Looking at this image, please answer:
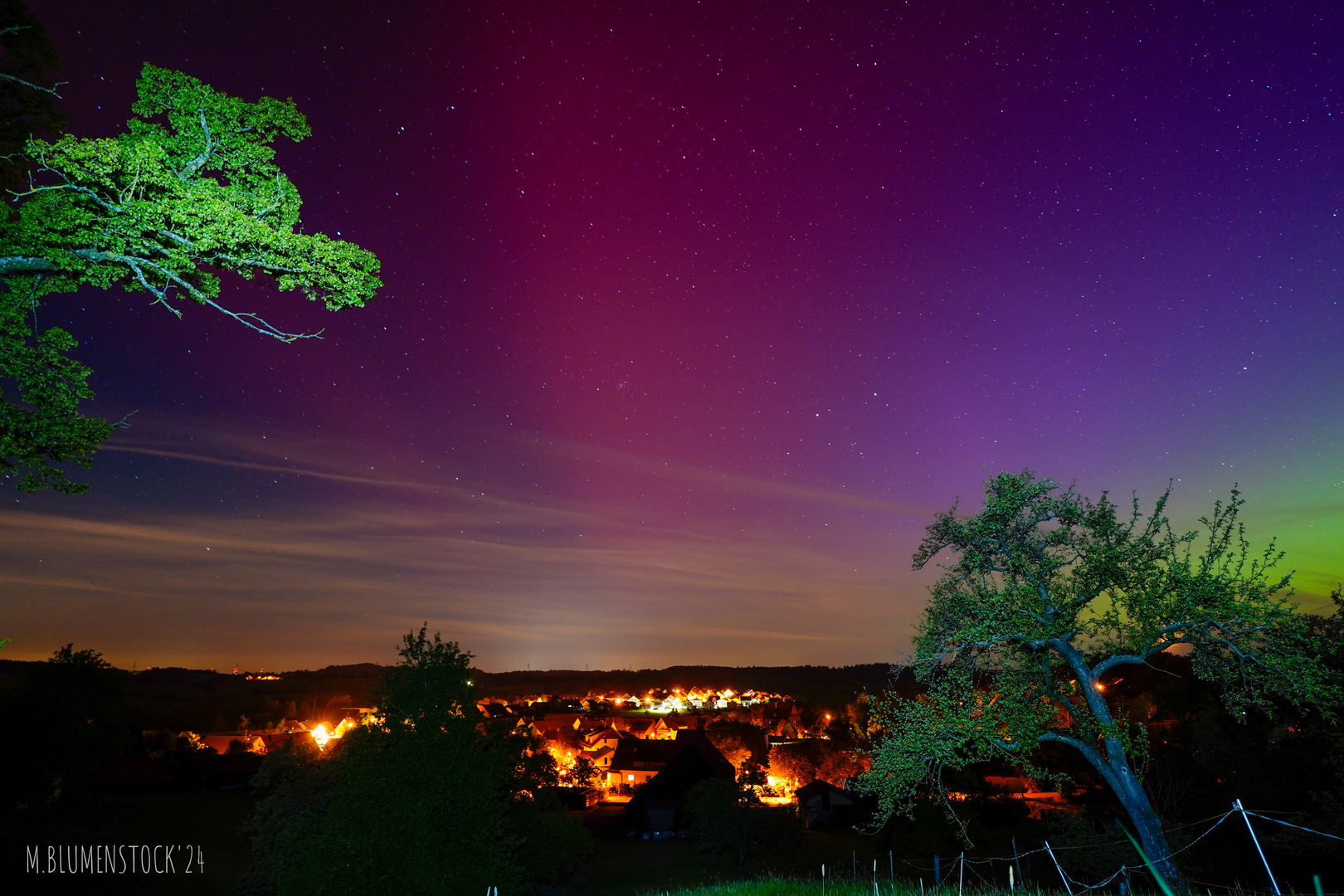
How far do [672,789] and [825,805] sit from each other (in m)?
18.1

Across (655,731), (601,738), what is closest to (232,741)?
(601,738)

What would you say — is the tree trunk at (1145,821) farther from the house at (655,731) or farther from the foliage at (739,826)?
the house at (655,731)

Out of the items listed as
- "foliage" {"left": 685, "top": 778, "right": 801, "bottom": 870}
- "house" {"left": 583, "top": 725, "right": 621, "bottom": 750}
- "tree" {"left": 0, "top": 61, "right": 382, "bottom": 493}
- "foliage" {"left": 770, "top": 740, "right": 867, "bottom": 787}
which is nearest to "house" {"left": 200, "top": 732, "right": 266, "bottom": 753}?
"house" {"left": 583, "top": 725, "right": 621, "bottom": 750}

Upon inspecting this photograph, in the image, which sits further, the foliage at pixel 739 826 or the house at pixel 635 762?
the house at pixel 635 762

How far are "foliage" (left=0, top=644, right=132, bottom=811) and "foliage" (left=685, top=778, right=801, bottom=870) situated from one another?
166ft

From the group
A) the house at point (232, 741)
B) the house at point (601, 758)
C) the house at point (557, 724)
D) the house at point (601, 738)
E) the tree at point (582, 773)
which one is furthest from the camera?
the house at point (601, 738)

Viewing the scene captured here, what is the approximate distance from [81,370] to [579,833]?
34.9 metres

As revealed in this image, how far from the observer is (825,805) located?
72.1 meters

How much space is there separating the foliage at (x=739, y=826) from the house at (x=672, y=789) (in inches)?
663

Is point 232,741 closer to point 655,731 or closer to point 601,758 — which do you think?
point 601,758

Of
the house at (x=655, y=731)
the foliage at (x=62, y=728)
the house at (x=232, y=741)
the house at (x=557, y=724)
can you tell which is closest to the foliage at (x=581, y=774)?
the house at (x=557, y=724)

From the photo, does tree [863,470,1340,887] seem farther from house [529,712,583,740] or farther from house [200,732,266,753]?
house [200,732,266,753]

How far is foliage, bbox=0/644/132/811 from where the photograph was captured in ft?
161

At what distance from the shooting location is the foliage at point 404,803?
2242 cm
